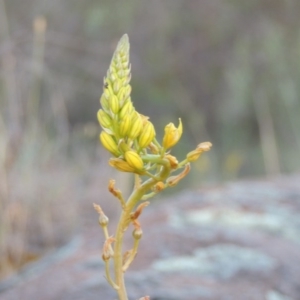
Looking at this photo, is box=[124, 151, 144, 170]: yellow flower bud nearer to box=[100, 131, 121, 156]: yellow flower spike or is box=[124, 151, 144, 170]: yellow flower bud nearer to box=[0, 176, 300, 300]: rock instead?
box=[100, 131, 121, 156]: yellow flower spike

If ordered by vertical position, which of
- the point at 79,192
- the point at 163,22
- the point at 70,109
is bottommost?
the point at 79,192

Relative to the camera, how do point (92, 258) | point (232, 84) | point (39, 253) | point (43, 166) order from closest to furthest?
point (92, 258) < point (39, 253) < point (43, 166) < point (232, 84)

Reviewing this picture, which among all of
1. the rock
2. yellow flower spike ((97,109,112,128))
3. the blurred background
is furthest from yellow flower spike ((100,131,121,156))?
the blurred background

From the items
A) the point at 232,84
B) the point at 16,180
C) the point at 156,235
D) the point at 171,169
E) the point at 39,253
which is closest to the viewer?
the point at 171,169

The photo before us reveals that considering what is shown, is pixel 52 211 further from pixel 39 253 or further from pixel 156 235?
pixel 156 235

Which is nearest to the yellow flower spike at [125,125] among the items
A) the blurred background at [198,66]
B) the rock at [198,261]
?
the rock at [198,261]

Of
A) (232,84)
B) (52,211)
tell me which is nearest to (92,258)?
(52,211)

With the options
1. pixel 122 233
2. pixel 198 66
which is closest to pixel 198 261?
pixel 122 233
